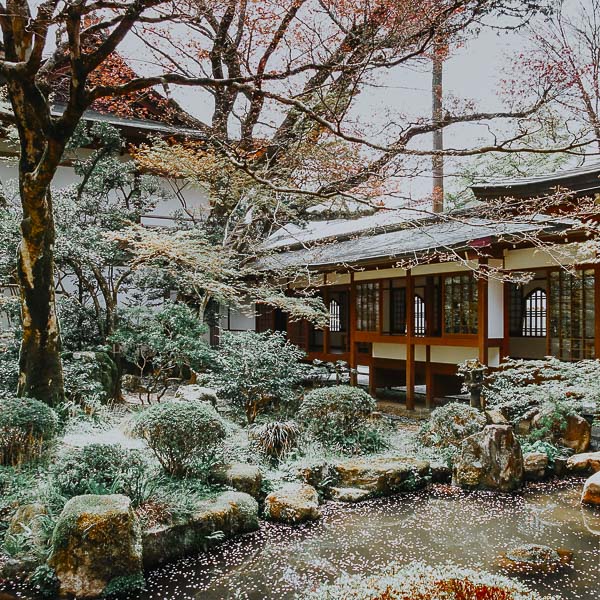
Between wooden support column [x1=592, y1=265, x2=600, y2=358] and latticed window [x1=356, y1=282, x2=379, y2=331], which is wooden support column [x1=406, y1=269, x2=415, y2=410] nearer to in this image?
latticed window [x1=356, y1=282, x2=379, y2=331]

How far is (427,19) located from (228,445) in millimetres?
6233

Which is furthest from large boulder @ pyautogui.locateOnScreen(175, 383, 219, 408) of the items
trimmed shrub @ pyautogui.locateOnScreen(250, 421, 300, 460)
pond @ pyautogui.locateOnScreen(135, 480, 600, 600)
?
pond @ pyautogui.locateOnScreen(135, 480, 600, 600)

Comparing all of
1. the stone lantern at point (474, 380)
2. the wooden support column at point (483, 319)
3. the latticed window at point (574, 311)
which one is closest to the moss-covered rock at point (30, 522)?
the stone lantern at point (474, 380)

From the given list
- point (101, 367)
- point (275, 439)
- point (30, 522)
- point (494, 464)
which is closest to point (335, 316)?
point (101, 367)

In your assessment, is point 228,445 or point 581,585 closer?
point 581,585

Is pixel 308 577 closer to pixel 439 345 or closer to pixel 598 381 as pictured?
pixel 598 381

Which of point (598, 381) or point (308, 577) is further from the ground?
point (598, 381)

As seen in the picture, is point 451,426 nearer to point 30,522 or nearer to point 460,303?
point 460,303

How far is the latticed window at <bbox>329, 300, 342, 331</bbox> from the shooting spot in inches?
711

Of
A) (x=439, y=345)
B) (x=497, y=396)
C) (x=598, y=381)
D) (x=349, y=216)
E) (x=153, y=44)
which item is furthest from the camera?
(x=349, y=216)

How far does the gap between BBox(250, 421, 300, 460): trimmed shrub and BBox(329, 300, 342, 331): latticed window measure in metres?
10.3

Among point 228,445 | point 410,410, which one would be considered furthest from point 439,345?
point 228,445

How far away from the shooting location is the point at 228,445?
7.51 m

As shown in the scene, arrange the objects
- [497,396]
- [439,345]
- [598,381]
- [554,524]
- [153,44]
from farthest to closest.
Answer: [439,345]
[153,44]
[497,396]
[598,381]
[554,524]
